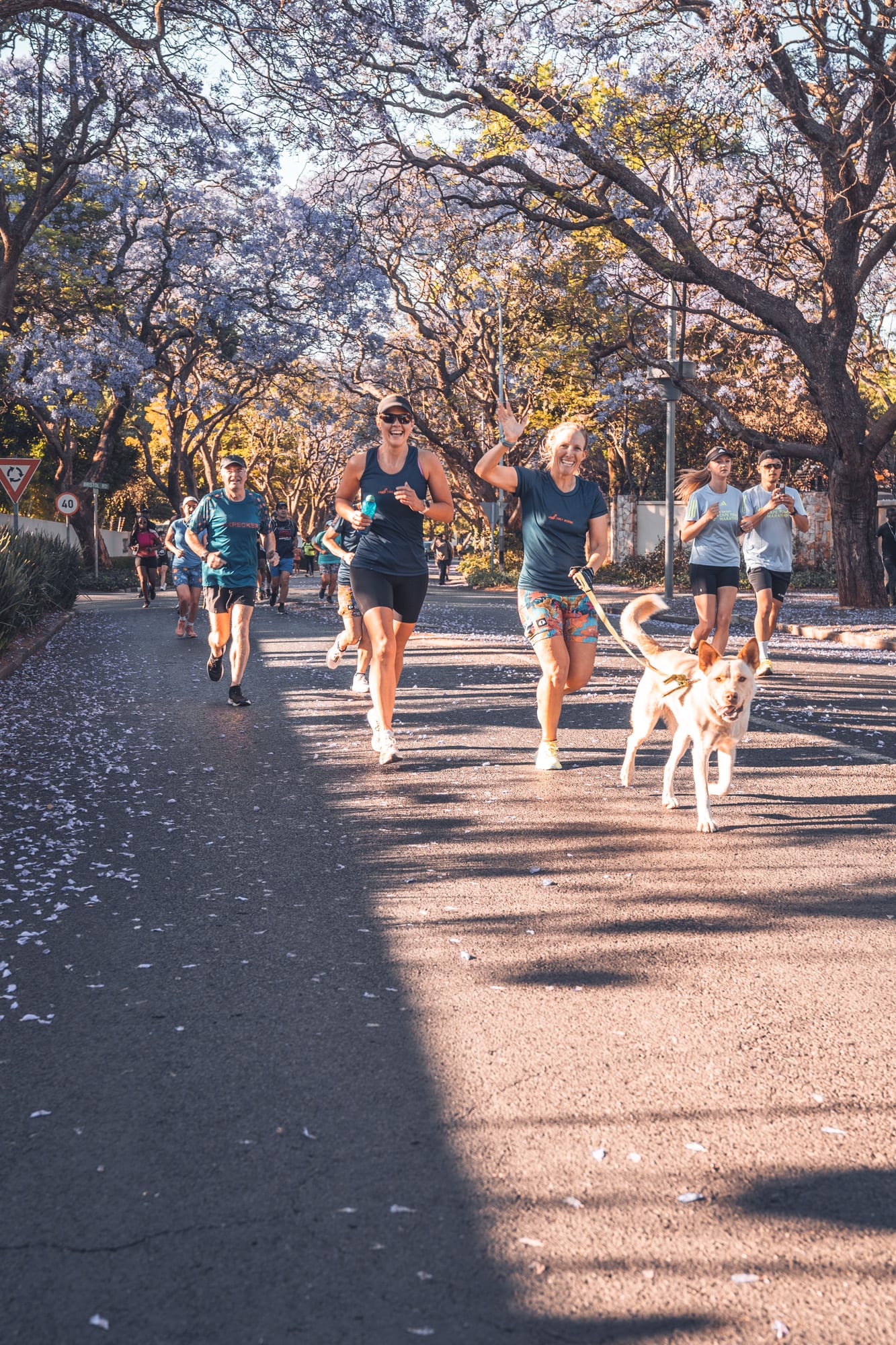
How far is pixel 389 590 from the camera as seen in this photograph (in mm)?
8633

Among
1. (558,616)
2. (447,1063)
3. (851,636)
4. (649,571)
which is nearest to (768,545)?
(558,616)

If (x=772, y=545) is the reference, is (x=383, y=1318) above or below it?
below

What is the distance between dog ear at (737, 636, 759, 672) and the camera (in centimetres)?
644

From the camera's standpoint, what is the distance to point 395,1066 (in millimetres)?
3709

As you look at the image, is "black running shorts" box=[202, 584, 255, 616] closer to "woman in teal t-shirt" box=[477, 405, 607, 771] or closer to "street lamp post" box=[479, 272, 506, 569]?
"woman in teal t-shirt" box=[477, 405, 607, 771]

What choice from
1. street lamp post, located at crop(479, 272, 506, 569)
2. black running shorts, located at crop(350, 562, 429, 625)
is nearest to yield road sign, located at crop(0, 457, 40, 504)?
street lamp post, located at crop(479, 272, 506, 569)

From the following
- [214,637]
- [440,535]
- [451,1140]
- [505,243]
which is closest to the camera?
[451,1140]

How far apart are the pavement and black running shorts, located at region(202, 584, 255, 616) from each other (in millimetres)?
3630

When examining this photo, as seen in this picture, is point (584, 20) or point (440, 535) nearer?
point (584, 20)

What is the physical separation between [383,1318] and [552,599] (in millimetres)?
6071

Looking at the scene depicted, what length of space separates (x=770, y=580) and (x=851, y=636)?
242 inches

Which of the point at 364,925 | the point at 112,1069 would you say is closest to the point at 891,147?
the point at 364,925

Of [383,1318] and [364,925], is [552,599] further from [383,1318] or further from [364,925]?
[383,1318]

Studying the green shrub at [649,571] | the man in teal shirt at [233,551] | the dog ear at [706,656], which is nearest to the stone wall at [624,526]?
the green shrub at [649,571]
